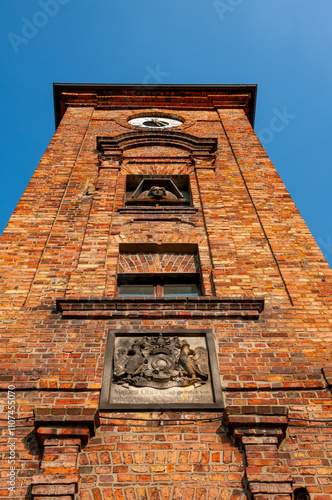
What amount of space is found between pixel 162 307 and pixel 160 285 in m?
1.18

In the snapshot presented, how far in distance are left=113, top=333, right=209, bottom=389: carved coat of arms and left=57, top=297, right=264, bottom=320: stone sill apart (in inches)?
19.2

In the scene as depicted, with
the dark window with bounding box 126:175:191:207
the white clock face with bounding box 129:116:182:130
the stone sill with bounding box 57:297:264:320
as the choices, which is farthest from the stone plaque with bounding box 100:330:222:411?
the white clock face with bounding box 129:116:182:130

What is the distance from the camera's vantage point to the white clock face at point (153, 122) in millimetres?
13812

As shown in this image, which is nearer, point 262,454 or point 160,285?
point 262,454

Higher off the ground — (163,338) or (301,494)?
(163,338)

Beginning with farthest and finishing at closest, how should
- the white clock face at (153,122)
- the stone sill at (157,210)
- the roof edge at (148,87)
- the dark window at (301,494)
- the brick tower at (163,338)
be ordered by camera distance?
1. the roof edge at (148,87)
2. the white clock face at (153,122)
3. the stone sill at (157,210)
4. the brick tower at (163,338)
5. the dark window at (301,494)

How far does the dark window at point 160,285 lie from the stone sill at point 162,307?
97 cm

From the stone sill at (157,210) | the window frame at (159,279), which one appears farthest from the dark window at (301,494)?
the stone sill at (157,210)

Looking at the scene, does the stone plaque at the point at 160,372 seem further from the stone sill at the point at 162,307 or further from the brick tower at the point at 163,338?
the stone sill at the point at 162,307

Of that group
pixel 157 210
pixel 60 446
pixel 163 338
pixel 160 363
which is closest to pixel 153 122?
pixel 157 210

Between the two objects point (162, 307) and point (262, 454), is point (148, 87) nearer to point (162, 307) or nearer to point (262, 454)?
point (162, 307)

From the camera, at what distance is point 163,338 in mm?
5625

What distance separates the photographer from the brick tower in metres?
4.39

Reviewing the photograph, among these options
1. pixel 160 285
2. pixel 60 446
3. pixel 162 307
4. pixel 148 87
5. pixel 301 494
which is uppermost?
pixel 148 87
